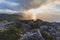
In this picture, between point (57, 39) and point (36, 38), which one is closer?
point (36, 38)

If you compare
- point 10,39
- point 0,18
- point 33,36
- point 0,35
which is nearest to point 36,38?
point 33,36

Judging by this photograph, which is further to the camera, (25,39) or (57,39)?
(57,39)

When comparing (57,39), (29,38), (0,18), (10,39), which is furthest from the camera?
(0,18)

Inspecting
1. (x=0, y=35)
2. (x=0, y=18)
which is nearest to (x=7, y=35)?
(x=0, y=35)

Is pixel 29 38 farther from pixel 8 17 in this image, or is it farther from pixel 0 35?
pixel 8 17

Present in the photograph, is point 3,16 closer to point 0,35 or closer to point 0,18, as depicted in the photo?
point 0,18

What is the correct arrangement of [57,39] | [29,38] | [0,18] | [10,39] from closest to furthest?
1. [29,38]
2. [10,39]
3. [57,39]
4. [0,18]

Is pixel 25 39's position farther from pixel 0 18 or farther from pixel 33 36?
pixel 0 18
